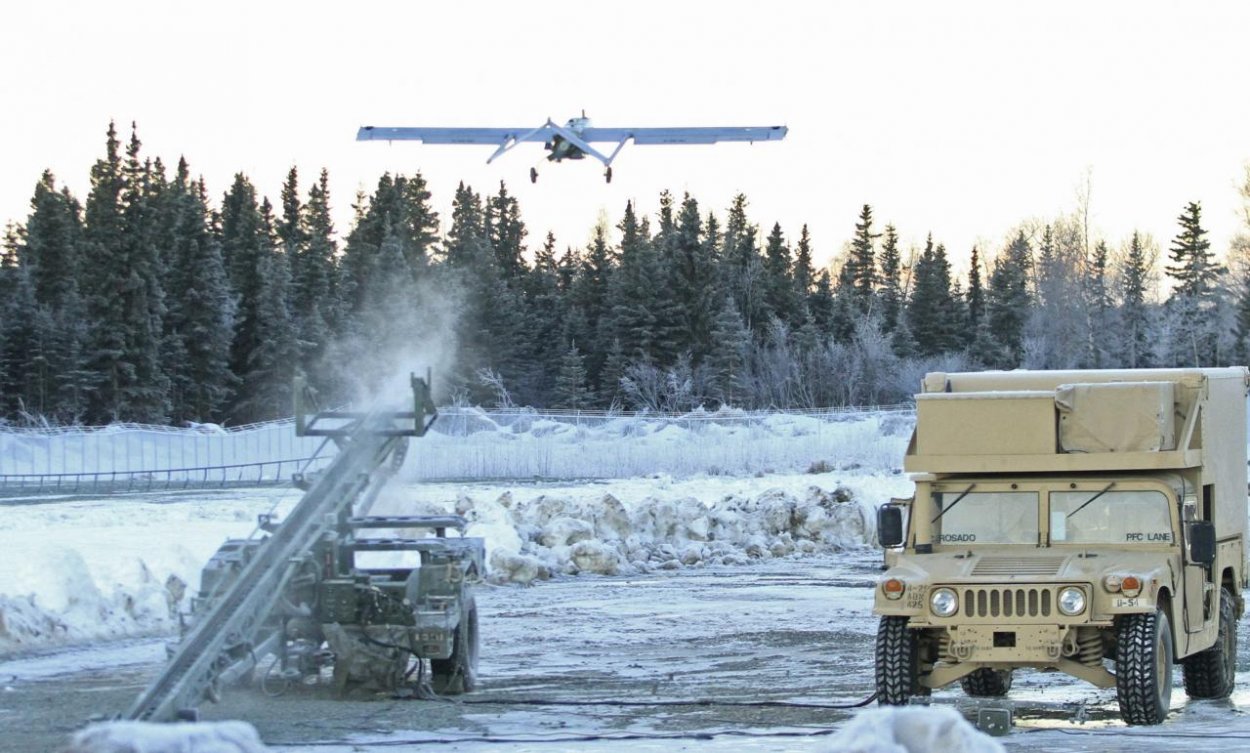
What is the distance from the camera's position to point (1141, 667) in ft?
41.8

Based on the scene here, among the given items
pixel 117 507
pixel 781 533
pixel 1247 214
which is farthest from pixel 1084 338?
pixel 117 507

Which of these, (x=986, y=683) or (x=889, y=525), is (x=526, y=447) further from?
(x=889, y=525)

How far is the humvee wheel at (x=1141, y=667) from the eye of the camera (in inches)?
501

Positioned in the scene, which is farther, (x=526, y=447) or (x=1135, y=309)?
(x=1135, y=309)

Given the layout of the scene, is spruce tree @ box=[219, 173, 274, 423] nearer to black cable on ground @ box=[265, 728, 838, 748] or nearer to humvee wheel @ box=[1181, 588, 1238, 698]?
humvee wheel @ box=[1181, 588, 1238, 698]

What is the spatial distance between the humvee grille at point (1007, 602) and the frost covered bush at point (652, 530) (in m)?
15.1

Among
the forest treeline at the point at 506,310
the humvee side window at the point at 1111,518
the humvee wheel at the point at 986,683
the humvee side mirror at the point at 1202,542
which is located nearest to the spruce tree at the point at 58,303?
the forest treeline at the point at 506,310

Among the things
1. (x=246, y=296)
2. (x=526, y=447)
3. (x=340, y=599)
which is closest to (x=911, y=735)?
(x=340, y=599)

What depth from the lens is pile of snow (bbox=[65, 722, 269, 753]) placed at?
3.94m

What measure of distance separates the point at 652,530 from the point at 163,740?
29.1 metres

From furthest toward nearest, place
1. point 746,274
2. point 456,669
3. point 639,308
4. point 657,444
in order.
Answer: point 746,274 < point 639,308 < point 657,444 < point 456,669

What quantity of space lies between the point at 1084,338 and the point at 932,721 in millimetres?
87628

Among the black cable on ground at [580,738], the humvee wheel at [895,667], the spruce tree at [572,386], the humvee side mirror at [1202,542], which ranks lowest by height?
the black cable on ground at [580,738]

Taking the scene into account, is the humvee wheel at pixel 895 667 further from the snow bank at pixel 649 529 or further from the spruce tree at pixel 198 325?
the spruce tree at pixel 198 325
